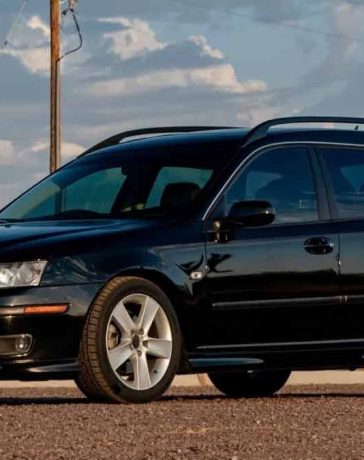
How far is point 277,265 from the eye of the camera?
10594 mm

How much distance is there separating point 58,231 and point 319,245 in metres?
1.78

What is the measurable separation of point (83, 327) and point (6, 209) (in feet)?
6.45

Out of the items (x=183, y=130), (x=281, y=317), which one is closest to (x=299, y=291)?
(x=281, y=317)

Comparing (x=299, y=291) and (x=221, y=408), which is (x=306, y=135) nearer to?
(x=299, y=291)

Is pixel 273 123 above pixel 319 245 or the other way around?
above

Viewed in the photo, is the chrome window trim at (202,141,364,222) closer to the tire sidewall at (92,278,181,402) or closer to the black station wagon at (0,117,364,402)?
the black station wagon at (0,117,364,402)

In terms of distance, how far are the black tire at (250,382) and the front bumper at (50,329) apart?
2381 millimetres

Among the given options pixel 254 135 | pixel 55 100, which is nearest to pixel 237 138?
pixel 254 135

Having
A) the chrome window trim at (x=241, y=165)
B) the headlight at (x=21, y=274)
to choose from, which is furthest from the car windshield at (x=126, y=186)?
the headlight at (x=21, y=274)

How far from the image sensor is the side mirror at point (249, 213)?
1048 centimetres

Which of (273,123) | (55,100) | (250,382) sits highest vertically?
(55,100)

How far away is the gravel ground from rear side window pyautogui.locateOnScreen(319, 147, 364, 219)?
131 cm

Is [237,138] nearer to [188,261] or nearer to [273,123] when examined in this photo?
[273,123]

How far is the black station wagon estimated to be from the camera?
32.4ft
